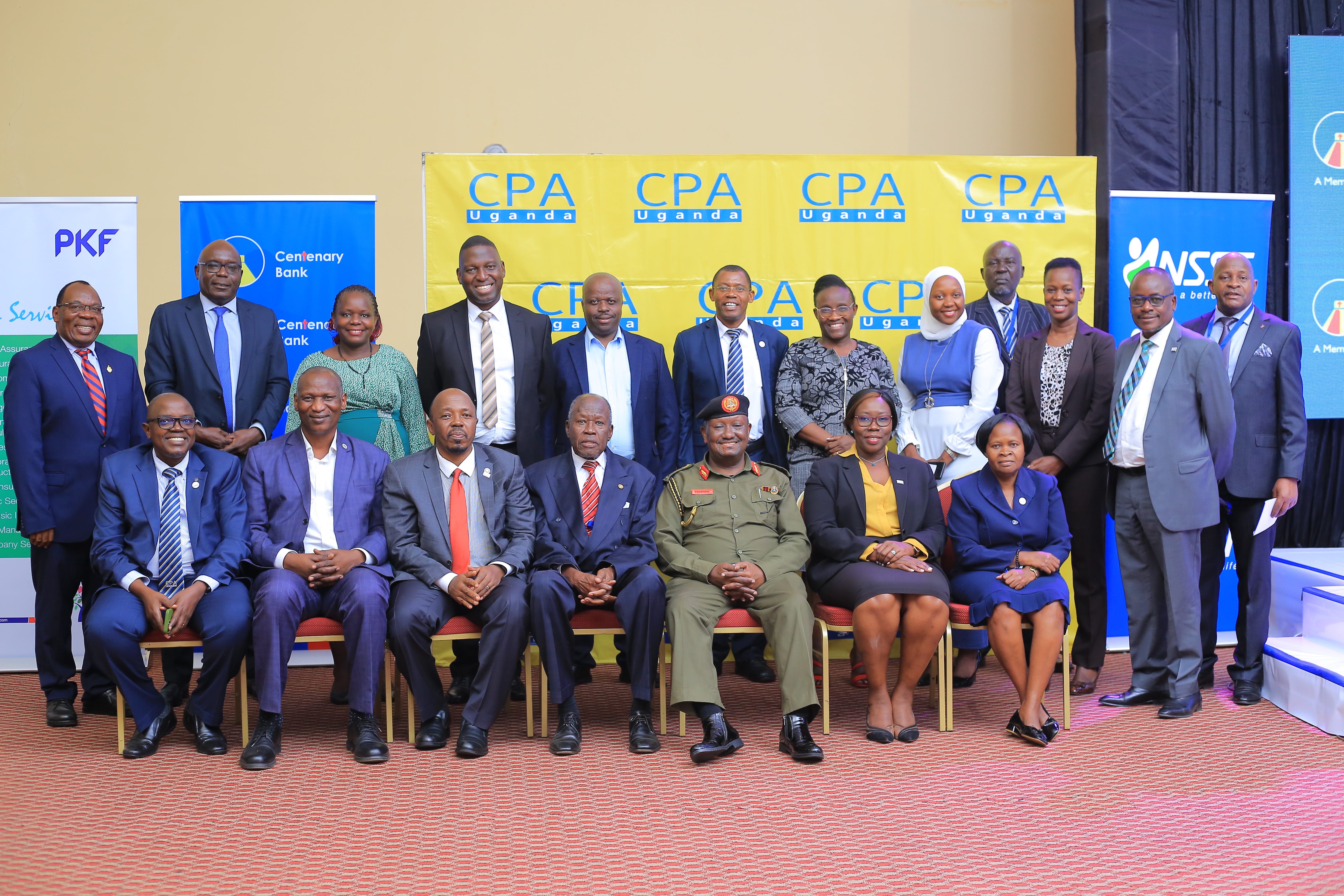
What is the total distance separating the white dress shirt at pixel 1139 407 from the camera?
4395mm

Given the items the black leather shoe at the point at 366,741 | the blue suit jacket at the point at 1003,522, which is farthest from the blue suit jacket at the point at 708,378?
the black leather shoe at the point at 366,741

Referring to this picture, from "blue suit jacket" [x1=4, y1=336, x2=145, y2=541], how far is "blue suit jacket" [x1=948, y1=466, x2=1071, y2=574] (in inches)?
139

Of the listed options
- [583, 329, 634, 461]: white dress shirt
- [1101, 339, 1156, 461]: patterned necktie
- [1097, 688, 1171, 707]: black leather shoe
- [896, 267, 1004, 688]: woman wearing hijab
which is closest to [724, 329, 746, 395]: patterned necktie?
[583, 329, 634, 461]: white dress shirt

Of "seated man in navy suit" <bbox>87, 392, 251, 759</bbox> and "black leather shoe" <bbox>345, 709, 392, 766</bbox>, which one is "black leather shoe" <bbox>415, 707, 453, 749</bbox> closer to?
"black leather shoe" <bbox>345, 709, 392, 766</bbox>

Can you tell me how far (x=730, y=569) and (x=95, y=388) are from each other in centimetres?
275

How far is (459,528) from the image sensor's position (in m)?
4.11

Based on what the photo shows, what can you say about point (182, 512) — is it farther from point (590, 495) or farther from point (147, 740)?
point (590, 495)

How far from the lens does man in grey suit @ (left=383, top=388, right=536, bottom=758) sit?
3902mm

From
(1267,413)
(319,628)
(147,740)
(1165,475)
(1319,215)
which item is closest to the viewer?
(147,740)

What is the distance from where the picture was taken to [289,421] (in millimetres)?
5496

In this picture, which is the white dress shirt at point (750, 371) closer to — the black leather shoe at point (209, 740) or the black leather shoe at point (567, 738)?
the black leather shoe at point (567, 738)

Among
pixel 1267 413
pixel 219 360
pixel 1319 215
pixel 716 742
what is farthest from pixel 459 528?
pixel 1319 215

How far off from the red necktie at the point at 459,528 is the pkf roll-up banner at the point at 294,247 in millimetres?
1574

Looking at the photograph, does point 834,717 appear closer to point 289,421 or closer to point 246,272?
point 289,421
